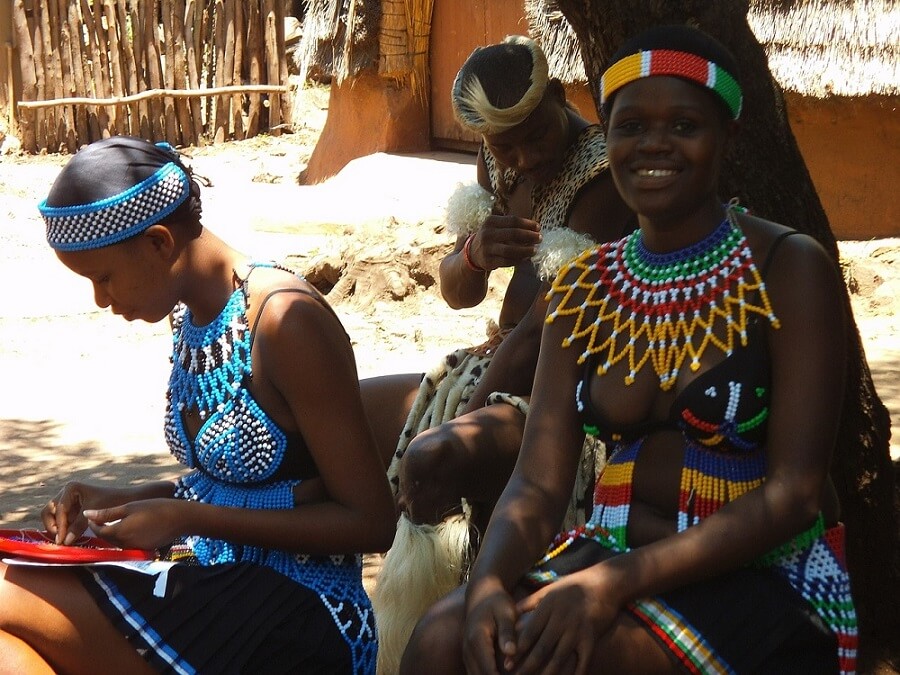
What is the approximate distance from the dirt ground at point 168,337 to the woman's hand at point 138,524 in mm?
2894

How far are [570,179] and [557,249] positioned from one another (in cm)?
37

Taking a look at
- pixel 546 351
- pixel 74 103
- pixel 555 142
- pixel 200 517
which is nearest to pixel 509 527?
pixel 546 351

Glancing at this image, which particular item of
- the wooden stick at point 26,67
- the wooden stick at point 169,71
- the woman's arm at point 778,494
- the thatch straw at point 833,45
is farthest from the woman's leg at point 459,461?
the wooden stick at point 26,67

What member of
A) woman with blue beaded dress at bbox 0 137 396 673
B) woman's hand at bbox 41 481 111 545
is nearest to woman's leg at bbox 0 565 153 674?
woman with blue beaded dress at bbox 0 137 396 673

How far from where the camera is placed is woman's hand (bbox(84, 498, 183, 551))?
2.45 m

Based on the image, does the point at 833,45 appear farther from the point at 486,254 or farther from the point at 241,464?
the point at 241,464

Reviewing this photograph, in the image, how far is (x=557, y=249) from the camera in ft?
11.1

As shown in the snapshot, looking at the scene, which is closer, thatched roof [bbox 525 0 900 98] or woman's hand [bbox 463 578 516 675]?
woman's hand [bbox 463 578 516 675]

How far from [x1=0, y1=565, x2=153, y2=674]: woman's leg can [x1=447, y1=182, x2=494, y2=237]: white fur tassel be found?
193 cm

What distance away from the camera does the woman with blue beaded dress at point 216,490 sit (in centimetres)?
240

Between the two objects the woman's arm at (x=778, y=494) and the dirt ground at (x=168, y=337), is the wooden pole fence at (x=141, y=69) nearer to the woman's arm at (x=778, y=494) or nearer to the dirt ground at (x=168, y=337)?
the dirt ground at (x=168, y=337)

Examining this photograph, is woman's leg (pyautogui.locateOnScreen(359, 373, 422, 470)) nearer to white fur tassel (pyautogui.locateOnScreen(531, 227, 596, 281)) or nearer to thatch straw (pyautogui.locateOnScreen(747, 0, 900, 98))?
white fur tassel (pyautogui.locateOnScreen(531, 227, 596, 281))

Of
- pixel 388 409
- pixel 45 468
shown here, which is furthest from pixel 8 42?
pixel 388 409

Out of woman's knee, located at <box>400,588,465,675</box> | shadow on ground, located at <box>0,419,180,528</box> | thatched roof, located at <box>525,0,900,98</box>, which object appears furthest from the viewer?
thatched roof, located at <box>525,0,900,98</box>
